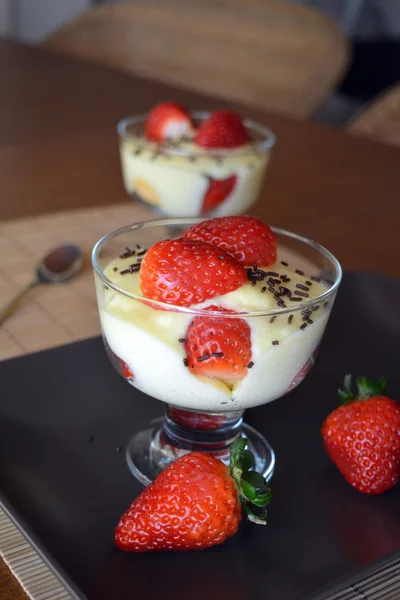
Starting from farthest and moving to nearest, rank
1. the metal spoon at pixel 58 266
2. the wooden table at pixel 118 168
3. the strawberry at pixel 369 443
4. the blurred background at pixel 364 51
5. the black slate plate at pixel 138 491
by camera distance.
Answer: the blurred background at pixel 364 51 < the wooden table at pixel 118 168 < the metal spoon at pixel 58 266 < the strawberry at pixel 369 443 < the black slate plate at pixel 138 491

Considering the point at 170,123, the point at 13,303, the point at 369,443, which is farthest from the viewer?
the point at 170,123

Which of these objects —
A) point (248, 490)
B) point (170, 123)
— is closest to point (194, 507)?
point (248, 490)

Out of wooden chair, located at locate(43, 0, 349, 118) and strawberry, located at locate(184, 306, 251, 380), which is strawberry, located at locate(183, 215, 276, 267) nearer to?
strawberry, located at locate(184, 306, 251, 380)

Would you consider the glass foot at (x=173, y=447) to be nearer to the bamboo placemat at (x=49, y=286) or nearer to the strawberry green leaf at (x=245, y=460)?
the strawberry green leaf at (x=245, y=460)

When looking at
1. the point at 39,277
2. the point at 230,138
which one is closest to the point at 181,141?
the point at 230,138

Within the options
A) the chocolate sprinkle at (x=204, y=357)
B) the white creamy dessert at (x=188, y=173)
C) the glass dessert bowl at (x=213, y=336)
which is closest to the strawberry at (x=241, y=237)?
the glass dessert bowl at (x=213, y=336)

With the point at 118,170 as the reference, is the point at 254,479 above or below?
above

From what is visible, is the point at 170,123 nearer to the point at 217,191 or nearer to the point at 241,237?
the point at 217,191

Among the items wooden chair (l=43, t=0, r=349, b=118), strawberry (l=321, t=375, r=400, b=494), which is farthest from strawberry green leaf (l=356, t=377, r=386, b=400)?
wooden chair (l=43, t=0, r=349, b=118)

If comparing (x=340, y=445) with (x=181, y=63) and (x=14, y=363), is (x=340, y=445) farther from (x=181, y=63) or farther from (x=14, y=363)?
(x=181, y=63)
